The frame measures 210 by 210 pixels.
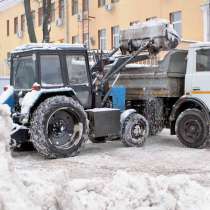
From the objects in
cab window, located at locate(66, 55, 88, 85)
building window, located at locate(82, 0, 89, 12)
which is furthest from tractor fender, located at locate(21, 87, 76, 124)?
building window, located at locate(82, 0, 89, 12)

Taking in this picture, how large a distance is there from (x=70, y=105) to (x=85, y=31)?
67.6 ft

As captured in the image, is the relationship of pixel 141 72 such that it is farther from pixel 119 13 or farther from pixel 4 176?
pixel 119 13

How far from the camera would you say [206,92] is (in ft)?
34.2

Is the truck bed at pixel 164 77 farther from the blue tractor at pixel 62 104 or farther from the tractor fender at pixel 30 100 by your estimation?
the tractor fender at pixel 30 100

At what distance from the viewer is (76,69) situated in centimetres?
1031

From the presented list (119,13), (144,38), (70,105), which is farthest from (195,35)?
(70,105)

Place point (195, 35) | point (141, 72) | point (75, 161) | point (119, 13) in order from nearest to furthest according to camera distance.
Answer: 1. point (75, 161)
2. point (141, 72)
3. point (195, 35)
4. point (119, 13)

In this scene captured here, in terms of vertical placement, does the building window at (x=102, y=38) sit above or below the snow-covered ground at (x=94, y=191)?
above

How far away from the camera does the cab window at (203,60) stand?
10484 millimetres

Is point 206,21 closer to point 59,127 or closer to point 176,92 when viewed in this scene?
point 176,92

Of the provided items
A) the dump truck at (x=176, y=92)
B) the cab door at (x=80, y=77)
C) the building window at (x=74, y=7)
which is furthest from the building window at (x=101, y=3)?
the cab door at (x=80, y=77)

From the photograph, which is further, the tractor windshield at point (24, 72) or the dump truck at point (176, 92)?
the dump truck at point (176, 92)

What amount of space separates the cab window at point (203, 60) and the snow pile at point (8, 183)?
612 cm

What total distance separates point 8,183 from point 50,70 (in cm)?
559
